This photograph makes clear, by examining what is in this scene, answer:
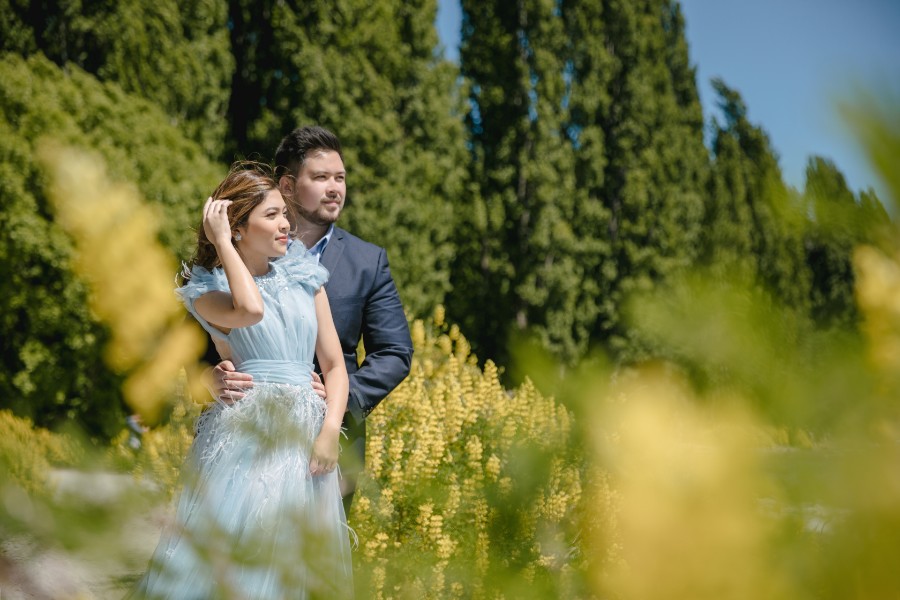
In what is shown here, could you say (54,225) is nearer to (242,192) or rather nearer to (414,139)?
(414,139)

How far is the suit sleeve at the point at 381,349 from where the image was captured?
2125 millimetres

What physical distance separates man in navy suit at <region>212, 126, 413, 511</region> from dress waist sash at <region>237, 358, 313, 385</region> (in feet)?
0.74

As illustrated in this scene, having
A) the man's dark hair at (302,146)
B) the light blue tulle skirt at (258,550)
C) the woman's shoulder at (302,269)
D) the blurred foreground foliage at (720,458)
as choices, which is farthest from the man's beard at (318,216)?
the blurred foreground foliage at (720,458)

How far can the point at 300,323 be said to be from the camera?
192cm

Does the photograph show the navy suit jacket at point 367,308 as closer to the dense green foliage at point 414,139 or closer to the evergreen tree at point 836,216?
the evergreen tree at point 836,216

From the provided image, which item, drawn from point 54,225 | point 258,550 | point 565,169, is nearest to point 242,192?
point 258,550

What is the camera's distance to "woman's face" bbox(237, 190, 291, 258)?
74.2 inches

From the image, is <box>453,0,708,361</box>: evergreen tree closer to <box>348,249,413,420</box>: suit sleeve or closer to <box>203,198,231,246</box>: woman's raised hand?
<box>348,249,413,420</box>: suit sleeve

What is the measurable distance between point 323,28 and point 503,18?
381cm

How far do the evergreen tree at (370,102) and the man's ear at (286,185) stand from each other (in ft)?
23.9

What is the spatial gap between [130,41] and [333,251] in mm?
7191

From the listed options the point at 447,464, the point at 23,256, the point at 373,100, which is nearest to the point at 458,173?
the point at 373,100

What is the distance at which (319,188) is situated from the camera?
7.23ft

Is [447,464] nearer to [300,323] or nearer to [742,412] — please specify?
[300,323]
